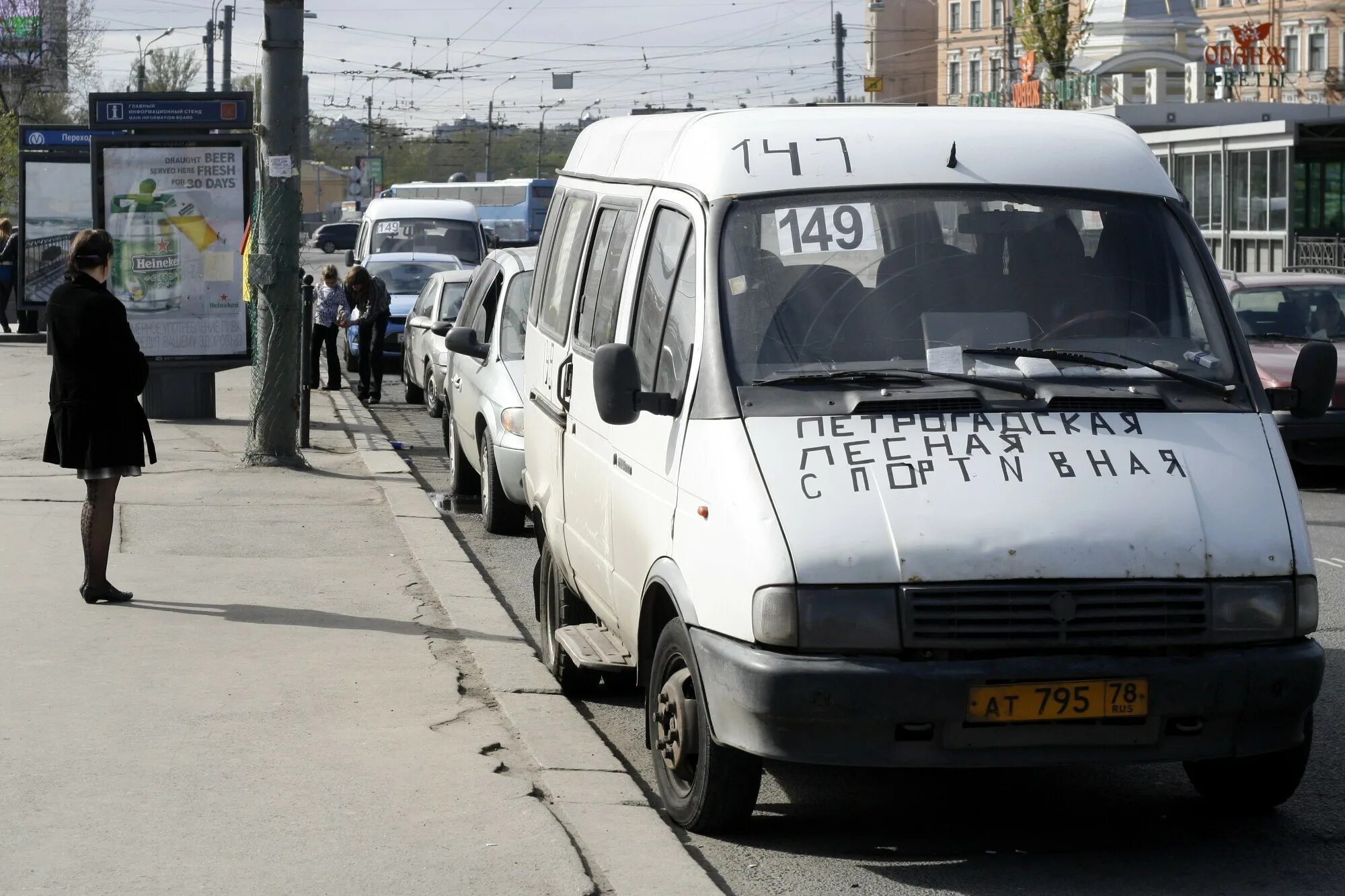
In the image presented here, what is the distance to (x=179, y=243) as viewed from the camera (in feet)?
53.2

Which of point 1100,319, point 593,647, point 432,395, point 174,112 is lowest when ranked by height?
point 593,647

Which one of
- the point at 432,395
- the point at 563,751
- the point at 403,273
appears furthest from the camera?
the point at 403,273

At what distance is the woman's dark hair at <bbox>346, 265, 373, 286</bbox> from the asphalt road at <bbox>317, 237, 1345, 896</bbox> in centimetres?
1516

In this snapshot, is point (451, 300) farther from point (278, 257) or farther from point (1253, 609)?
point (1253, 609)

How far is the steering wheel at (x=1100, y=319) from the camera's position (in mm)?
5422

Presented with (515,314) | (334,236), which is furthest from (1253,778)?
(334,236)

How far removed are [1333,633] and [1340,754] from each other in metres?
2.16

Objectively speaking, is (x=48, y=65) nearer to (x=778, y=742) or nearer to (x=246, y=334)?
(x=246, y=334)

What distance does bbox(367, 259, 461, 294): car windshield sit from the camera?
25312mm

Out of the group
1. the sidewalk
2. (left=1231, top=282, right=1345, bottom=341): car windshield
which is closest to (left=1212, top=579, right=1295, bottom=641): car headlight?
the sidewalk

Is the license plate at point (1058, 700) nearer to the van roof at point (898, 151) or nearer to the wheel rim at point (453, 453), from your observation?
the van roof at point (898, 151)

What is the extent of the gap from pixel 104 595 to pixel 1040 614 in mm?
5159

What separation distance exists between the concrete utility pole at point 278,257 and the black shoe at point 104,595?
499cm

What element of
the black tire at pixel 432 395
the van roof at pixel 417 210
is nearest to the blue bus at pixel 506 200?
the van roof at pixel 417 210
